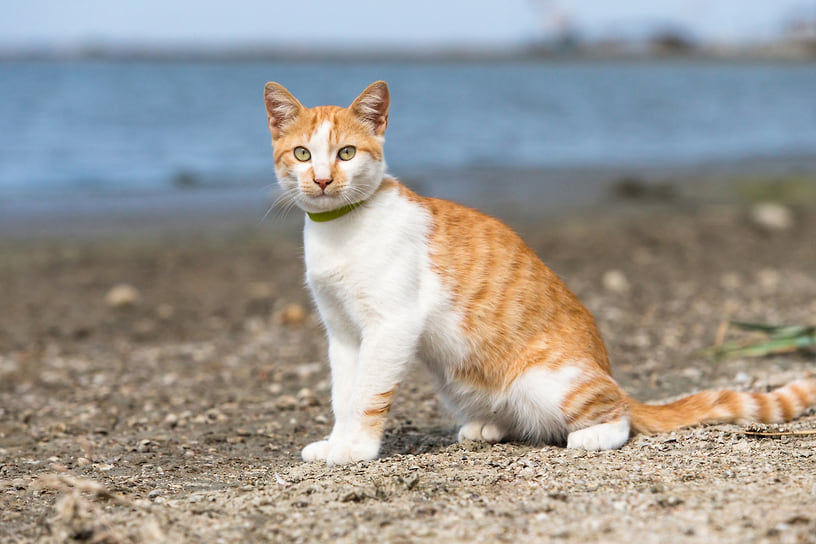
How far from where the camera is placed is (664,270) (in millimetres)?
8484

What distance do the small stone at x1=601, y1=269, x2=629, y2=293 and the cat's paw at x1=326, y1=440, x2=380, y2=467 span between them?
4720 millimetres

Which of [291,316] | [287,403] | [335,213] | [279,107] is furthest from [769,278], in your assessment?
[279,107]

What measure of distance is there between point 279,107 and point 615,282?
16.3 feet

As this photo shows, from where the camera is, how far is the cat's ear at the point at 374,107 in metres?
3.50

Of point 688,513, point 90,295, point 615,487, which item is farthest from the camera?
point 90,295

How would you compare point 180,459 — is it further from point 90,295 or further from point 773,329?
point 90,295

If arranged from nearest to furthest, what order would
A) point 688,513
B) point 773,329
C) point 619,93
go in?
1. point 688,513
2. point 773,329
3. point 619,93

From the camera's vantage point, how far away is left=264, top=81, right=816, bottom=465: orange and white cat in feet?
11.1

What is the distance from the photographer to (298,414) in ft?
15.6

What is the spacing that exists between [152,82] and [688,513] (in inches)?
1574

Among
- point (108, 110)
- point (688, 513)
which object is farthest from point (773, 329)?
point (108, 110)

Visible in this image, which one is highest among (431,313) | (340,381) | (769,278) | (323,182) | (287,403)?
(323,182)

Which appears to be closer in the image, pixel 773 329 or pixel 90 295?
pixel 773 329

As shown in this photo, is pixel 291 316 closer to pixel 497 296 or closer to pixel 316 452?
pixel 316 452
